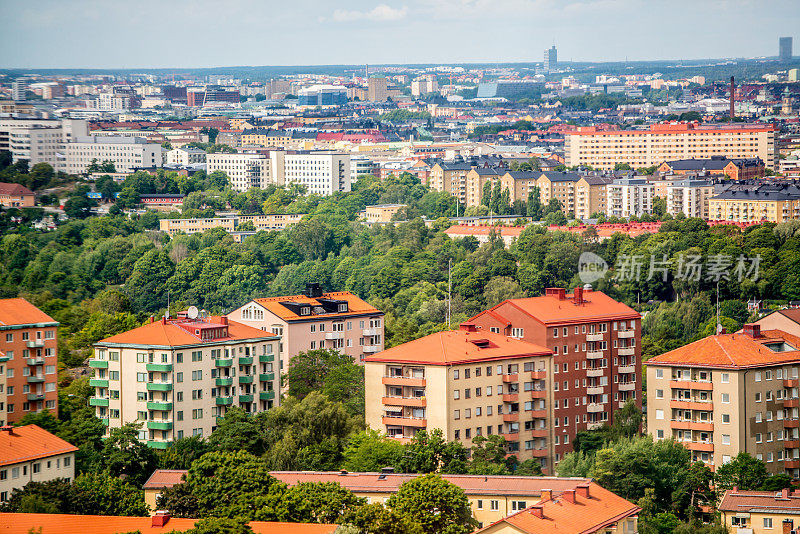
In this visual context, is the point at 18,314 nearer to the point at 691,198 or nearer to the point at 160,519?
the point at 160,519

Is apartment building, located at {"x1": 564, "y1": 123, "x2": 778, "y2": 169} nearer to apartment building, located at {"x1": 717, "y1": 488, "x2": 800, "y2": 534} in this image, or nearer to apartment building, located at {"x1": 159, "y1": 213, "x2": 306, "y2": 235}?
apartment building, located at {"x1": 159, "y1": 213, "x2": 306, "y2": 235}

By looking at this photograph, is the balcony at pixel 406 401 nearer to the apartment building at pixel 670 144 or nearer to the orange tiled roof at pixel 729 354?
the orange tiled roof at pixel 729 354

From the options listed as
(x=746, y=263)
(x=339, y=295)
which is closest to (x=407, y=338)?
(x=339, y=295)

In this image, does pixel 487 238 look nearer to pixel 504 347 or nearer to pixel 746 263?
pixel 746 263

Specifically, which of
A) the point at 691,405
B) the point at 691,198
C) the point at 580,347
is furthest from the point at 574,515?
the point at 691,198

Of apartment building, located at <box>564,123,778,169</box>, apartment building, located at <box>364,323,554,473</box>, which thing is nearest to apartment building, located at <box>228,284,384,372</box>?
apartment building, located at <box>364,323,554,473</box>

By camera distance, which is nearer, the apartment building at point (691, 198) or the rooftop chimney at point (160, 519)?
the rooftop chimney at point (160, 519)

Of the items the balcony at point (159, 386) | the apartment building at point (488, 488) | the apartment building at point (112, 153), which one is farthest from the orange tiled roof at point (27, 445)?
the apartment building at point (112, 153)
